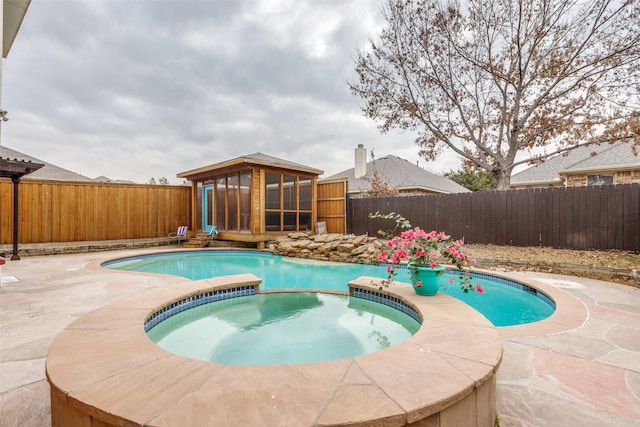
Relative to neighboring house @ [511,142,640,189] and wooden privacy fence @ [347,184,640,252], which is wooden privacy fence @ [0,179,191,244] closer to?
wooden privacy fence @ [347,184,640,252]

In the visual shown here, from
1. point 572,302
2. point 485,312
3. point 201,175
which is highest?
point 201,175

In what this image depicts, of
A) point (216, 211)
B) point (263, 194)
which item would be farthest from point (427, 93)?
point (216, 211)

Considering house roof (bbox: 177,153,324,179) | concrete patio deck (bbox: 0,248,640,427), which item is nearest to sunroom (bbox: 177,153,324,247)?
house roof (bbox: 177,153,324,179)

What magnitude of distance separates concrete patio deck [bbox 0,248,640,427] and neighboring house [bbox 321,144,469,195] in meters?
12.2

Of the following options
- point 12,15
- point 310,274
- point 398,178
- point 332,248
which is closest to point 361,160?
point 398,178

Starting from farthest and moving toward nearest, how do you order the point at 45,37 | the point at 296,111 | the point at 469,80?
1. the point at 296,111
2. the point at 469,80
3. the point at 45,37

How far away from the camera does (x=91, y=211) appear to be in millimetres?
9547

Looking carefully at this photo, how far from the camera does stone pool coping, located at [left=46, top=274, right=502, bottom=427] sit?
121cm

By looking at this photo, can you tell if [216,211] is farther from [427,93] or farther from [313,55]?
[427,93]

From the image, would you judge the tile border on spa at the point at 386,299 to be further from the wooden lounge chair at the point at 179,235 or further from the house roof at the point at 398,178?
the house roof at the point at 398,178

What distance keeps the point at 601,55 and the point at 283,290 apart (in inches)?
419

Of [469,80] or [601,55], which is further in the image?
[469,80]

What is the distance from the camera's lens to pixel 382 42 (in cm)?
1045

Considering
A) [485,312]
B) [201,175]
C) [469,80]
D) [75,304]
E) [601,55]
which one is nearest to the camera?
[75,304]
